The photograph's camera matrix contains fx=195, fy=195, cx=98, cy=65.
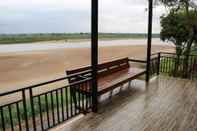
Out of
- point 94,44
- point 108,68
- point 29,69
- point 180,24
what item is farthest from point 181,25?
point 29,69

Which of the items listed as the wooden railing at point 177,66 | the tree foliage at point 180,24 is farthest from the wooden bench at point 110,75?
the tree foliage at point 180,24

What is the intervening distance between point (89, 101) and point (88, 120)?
1.51ft

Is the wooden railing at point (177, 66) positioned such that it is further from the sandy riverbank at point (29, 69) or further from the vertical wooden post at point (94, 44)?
the sandy riverbank at point (29, 69)

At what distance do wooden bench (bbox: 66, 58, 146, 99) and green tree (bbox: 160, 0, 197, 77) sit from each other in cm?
232

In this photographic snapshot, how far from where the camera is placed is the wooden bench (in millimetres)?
3525

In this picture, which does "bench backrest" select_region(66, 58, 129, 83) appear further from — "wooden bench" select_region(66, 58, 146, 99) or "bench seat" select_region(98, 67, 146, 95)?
"bench seat" select_region(98, 67, 146, 95)

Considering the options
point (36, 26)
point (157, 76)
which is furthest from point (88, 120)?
point (36, 26)

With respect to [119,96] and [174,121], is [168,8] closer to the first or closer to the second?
[119,96]

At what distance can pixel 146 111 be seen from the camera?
3.46 meters

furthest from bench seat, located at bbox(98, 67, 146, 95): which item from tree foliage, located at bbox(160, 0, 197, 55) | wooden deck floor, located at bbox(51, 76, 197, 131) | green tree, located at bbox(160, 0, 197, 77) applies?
tree foliage, located at bbox(160, 0, 197, 55)

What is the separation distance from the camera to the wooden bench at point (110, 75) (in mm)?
3525

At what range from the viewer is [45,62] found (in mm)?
18844

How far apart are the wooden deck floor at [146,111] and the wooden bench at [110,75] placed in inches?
13.3

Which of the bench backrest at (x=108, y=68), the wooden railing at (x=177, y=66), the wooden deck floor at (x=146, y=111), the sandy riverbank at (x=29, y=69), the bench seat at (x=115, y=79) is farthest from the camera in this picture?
the sandy riverbank at (x=29, y=69)
